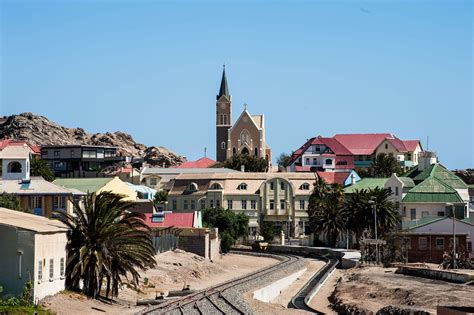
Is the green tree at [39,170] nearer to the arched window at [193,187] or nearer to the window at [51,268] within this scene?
the arched window at [193,187]

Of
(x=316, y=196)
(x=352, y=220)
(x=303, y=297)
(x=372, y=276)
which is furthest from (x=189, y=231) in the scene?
(x=316, y=196)

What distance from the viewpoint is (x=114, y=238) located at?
52188 millimetres

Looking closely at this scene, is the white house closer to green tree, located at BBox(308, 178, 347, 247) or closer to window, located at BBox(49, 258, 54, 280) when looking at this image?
window, located at BBox(49, 258, 54, 280)

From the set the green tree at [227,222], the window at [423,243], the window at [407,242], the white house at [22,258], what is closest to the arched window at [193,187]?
the green tree at [227,222]

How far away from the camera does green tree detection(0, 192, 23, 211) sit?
7100 cm

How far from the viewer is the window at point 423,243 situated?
90.8 m

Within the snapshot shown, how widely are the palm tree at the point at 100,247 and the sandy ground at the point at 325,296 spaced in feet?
35.2

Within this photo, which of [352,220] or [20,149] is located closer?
[20,149]

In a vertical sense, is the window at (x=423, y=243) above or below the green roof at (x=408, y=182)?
below

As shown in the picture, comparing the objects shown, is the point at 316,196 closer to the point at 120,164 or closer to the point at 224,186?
the point at 224,186

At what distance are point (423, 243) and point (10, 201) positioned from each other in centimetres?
3503

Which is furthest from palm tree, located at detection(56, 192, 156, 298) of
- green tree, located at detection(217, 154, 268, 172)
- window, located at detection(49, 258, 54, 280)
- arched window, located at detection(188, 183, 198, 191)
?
green tree, located at detection(217, 154, 268, 172)

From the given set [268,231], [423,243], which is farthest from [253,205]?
[423,243]

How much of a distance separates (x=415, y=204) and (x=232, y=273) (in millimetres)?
27010
